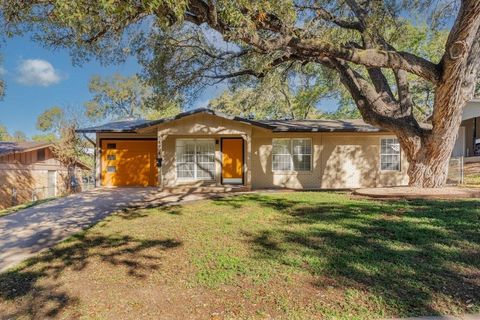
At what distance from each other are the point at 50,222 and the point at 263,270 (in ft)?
20.1

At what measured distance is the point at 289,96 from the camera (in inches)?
1005

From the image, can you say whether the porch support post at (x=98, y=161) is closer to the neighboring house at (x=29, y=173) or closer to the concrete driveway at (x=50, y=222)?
the concrete driveway at (x=50, y=222)

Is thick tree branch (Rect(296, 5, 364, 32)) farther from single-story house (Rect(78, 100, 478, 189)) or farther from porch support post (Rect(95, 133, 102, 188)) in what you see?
porch support post (Rect(95, 133, 102, 188))

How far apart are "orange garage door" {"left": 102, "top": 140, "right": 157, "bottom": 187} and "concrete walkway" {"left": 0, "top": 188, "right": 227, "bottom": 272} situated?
116 inches

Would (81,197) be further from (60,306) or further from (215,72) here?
(60,306)

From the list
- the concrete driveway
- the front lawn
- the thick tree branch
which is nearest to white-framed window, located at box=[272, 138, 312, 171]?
the thick tree branch

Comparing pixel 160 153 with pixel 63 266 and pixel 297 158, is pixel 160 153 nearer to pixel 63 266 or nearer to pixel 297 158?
pixel 297 158

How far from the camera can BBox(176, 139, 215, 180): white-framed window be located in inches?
551

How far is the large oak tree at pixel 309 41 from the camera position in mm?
5809

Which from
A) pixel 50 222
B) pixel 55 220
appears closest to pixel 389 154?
pixel 55 220

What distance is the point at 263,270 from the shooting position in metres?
4.00

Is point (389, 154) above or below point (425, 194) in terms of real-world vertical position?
above

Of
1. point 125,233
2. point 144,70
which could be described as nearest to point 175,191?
point 144,70

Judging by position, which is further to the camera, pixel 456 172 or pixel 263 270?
pixel 456 172
